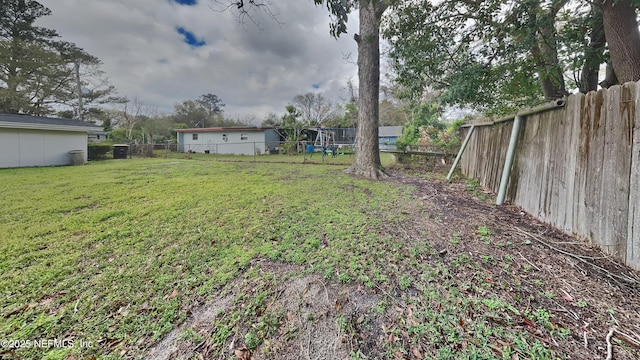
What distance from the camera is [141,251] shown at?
2.42 meters

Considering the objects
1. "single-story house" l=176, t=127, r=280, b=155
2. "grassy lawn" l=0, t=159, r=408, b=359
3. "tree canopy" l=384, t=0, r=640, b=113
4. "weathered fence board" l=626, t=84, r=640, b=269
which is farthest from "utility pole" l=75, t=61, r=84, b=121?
"weathered fence board" l=626, t=84, r=640, b=269

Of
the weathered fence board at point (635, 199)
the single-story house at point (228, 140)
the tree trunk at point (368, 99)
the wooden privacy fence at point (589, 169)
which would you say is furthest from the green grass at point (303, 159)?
the weathered fence board at point (635, 199)

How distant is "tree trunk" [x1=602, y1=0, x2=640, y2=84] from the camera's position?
283cm

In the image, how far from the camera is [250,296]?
1.73 m

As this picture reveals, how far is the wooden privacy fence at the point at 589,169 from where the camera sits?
6.02ft

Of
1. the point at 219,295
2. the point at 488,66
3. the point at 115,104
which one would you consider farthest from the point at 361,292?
the point at 115,104

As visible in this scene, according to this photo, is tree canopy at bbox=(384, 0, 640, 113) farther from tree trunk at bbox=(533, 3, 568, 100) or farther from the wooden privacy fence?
the wooden privacy fence

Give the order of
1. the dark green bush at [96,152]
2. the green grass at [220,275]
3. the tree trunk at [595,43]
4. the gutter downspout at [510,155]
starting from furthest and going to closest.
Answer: the dark green bush at [96,152] → the gutter downspout at [510,155] → the tree trunk at [595,43] → the green grass at [220,275]

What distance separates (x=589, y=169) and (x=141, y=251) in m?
4.56

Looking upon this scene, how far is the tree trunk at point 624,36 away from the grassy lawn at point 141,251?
3.19m

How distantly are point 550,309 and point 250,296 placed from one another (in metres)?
2.04

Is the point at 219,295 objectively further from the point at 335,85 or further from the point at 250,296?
the point at 335,85

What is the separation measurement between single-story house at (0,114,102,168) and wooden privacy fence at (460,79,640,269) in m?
16.7

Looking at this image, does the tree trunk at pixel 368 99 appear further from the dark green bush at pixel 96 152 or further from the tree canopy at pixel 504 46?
the dark green bush at pixel 96 152
